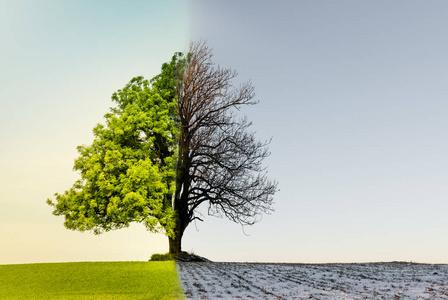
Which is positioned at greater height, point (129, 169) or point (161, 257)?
point (129, 169)

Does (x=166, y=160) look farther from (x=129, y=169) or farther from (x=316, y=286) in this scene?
(x=316, y=286)

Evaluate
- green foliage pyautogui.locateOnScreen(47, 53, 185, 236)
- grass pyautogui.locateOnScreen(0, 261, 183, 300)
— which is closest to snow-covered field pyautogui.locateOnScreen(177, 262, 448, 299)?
grass pyautogui.locateOnScreen(0, 261, 183, 300)

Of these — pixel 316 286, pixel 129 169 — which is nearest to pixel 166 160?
pixel 129 169

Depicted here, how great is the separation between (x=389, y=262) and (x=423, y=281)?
1372cm

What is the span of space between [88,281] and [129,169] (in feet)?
36.3

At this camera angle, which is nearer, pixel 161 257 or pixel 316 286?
pixel 316 286

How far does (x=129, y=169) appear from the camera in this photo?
32062 mm

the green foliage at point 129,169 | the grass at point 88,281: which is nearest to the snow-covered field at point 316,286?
the grass at point 88,281

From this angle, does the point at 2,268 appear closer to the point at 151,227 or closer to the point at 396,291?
the point at 151,227

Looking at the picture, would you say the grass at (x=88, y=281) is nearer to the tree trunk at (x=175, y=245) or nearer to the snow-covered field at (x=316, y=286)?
the snow-covered field at (x=316, y=286)

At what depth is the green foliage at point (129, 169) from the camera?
32188 mm

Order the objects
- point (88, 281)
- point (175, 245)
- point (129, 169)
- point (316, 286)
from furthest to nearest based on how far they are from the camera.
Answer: point (175, 245) → point (129, 169) → point (88, 281) → point (316, 286)

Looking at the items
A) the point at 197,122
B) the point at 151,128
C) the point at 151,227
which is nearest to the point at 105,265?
the point at 151,227

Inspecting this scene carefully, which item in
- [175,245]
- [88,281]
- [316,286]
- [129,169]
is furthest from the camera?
[175,245]
